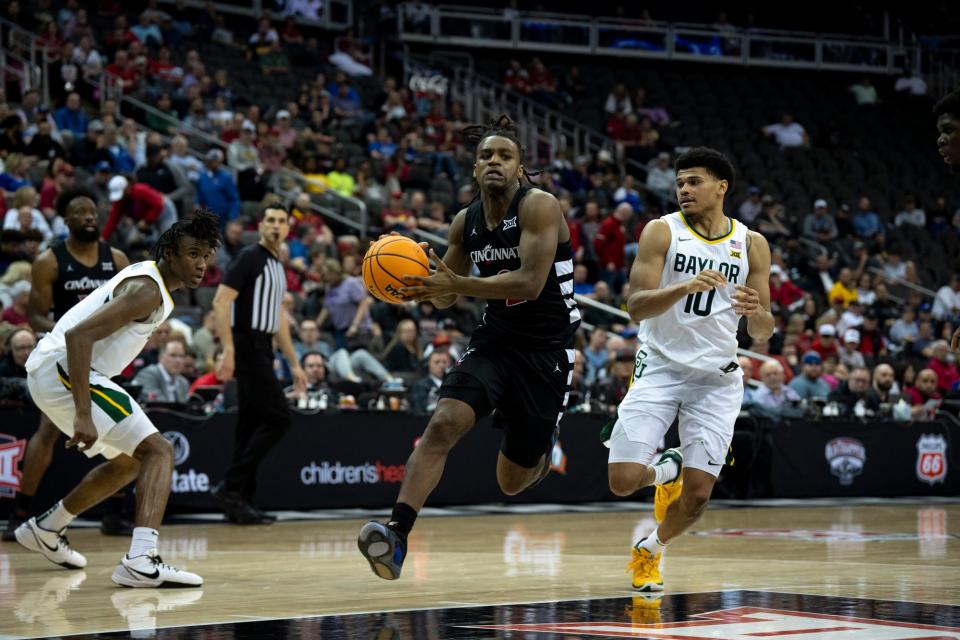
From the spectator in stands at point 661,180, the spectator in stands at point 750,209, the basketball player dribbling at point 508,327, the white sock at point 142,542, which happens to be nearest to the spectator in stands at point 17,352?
the white sock at point 142,542

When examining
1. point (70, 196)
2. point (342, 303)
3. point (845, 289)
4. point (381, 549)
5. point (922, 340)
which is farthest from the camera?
point (845, 289)

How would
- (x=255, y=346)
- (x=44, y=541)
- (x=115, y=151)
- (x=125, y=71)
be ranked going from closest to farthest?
1. (x=44, y=541)
2. (x=255, y=346)
3. (x=115, y=151)
4. (x=125, y=71)

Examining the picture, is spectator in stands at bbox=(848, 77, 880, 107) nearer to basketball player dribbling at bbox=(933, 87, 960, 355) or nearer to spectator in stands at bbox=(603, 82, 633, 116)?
spectator in stands at bbox=(603, 82, 633, 116)

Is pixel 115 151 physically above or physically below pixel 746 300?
above

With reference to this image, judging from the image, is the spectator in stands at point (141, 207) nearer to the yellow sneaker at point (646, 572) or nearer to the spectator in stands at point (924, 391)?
the spectator in stands at point (924, 391)

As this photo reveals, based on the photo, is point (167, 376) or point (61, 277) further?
point (167, 376)

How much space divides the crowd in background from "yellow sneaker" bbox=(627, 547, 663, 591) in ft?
16.9

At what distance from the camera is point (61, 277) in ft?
29.2

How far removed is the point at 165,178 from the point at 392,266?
10.9 meters

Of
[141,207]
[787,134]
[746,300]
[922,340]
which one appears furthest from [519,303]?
[787,134]

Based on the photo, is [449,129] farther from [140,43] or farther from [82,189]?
[82,189]

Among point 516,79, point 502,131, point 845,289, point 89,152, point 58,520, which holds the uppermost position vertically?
point 516,79

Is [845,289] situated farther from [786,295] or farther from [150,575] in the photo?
[150,575]

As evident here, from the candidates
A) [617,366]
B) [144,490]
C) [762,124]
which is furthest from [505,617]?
[762,124]
